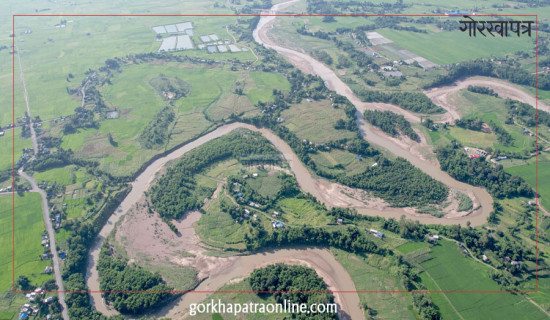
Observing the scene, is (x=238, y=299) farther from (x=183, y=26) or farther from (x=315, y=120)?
(x=183, y=26)

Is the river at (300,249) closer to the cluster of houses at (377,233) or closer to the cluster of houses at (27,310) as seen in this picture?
the cluster of houses at (377,233)

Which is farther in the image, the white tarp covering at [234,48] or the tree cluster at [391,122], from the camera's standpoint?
the white tarp covering at [234,48]

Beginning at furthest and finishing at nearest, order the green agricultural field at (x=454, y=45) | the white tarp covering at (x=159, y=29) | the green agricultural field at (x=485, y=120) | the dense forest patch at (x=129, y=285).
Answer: the white tarp covering at (x=159, y=29) → the green agricultural field at (x=454, y=45) → the green agricultural field at (x=485, y=120) → the dense forest patch at (x=129, y=285)

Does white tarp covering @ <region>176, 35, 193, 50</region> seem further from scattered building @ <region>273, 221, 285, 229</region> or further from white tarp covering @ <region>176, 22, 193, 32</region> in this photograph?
scattered building @ <region>273, 221, 285, 229</region>

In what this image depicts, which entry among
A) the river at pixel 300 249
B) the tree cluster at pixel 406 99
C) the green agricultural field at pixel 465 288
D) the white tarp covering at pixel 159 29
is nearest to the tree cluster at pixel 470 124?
the tree cluster at pixel 406 99

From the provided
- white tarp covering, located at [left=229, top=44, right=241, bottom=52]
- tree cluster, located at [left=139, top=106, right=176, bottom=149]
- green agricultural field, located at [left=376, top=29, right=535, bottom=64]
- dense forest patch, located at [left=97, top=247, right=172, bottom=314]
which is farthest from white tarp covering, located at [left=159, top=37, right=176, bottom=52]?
dense forest patch, located at [left=97, top=247, right=172, bottom=314]

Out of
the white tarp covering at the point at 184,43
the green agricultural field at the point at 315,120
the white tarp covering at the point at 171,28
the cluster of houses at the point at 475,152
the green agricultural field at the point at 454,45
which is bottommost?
the cluster of houses at the point at 475,152
